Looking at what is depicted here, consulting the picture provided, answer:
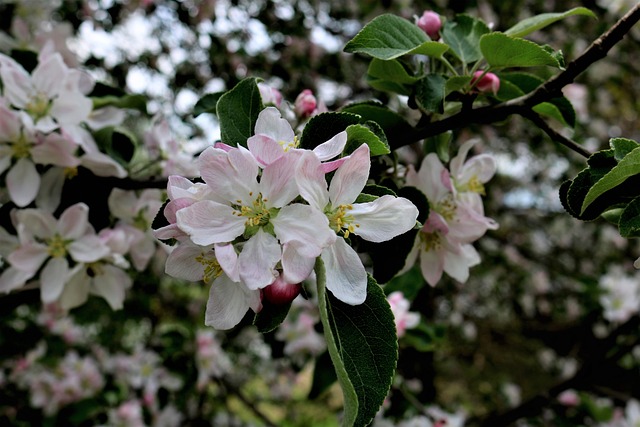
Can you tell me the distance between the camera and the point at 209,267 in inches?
27.5

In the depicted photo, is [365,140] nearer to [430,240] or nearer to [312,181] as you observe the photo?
[312,181]

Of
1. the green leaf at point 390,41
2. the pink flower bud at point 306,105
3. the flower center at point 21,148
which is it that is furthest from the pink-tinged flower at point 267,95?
the flower center at point 21,148

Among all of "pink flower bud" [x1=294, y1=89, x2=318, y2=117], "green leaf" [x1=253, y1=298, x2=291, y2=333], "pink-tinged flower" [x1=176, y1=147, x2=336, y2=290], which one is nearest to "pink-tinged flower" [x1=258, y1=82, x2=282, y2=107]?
"pink flower bud" [x1=294, y1=89, x2=318, y2=117]

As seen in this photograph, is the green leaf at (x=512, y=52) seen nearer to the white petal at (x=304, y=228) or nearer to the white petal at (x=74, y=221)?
the white petal at (x=304, y=228)

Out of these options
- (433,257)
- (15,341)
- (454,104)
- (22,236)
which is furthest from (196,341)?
(454,104)

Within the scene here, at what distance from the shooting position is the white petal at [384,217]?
665 millimetres

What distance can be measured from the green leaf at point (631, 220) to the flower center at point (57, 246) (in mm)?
955

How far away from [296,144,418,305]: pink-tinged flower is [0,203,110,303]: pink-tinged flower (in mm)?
587

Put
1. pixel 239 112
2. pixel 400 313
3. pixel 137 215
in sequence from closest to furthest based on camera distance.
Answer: pixel 239 112 → pixel 137 215 → pixel 400 313

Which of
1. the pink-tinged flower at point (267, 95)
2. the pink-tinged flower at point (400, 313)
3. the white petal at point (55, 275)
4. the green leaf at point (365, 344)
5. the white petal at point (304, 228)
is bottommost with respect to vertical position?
the pink-tinged flower at point (400, 313)

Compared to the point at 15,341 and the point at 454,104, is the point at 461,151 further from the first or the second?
the point at 15,341

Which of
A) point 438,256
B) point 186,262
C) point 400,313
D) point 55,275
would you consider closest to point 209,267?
point 186,262

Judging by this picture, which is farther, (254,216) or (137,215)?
(137,215)

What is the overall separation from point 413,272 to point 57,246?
2.78 ft
